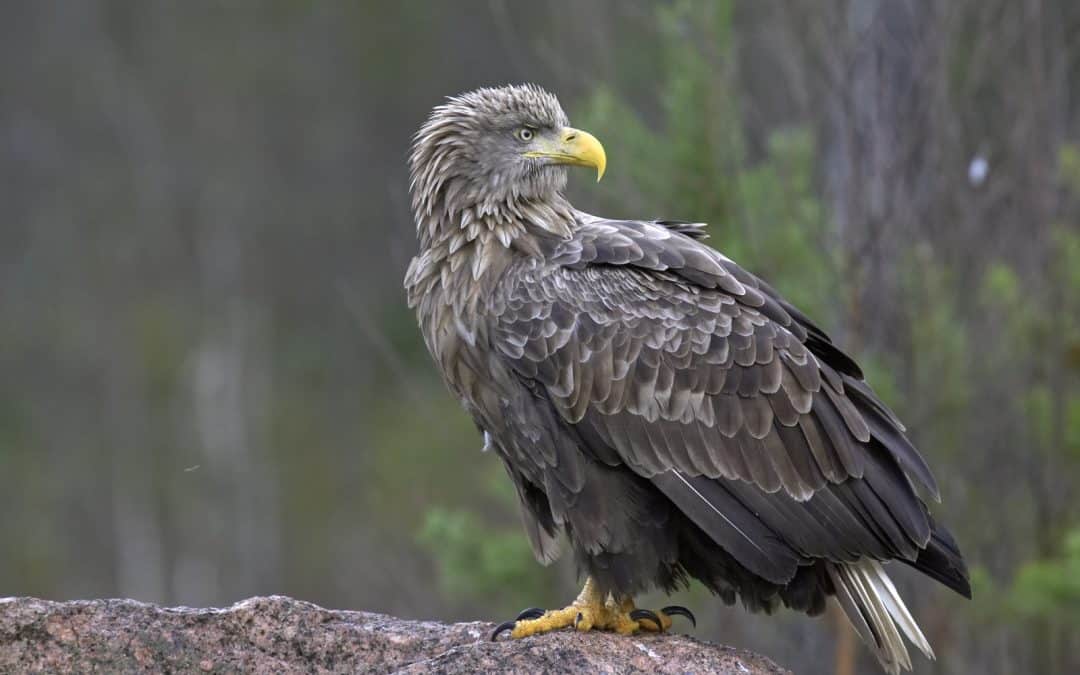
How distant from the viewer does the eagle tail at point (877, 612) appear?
17.7 ft

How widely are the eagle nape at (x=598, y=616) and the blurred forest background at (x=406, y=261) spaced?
3.09 meters

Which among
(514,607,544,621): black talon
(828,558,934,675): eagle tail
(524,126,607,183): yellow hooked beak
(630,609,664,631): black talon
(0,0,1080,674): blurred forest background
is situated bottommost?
(828,558,934,675): eagle tail

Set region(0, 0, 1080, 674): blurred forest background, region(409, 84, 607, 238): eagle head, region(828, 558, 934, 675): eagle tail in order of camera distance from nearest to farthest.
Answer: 1. region(828, 558, 934, 675): eagle tail
2. region(409, 84, 607, 238): eagle head
3. region(0, 0, 1080, 674): blurred forest background

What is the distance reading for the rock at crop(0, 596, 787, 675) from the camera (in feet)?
16.4

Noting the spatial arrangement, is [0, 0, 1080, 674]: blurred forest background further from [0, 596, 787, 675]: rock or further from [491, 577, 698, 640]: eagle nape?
[0, 596, 787, 675]: rock

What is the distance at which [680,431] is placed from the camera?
5520mm

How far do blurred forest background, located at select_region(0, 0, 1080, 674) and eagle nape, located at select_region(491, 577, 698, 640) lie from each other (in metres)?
3.09

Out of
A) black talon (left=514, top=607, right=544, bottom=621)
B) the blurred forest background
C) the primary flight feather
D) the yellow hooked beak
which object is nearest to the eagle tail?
the primary flight feather

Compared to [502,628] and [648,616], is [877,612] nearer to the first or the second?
[648,616]

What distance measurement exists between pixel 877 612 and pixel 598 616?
3.03 feet

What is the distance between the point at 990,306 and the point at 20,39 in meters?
18.8

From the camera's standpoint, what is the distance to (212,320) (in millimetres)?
23734

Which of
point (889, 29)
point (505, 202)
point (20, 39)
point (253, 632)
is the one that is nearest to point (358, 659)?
point (253, 632)

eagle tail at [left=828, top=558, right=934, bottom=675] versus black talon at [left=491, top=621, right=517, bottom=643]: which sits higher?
black talon at [left=491, top=621, right=517, bottom=643]
